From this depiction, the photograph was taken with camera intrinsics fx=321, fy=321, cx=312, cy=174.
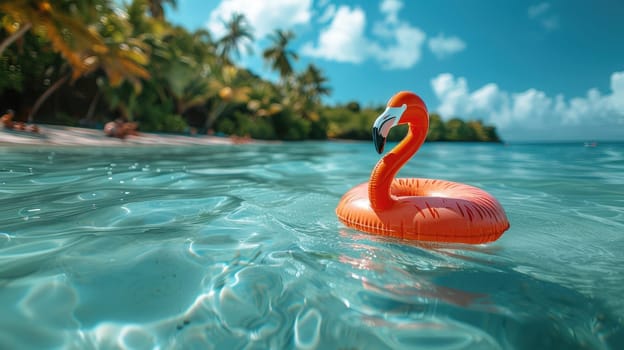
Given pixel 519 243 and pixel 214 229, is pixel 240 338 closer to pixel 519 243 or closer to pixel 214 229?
pixel 214 229

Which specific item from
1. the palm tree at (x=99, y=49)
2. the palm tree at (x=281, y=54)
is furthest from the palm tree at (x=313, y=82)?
the palm tree at (x=99, y=49)

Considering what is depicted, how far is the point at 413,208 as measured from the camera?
2312mm

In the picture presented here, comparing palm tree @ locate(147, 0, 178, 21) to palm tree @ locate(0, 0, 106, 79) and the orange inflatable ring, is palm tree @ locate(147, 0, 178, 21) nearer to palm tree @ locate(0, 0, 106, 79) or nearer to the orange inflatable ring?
palm tree @ locate(0, 0, 106, 79)

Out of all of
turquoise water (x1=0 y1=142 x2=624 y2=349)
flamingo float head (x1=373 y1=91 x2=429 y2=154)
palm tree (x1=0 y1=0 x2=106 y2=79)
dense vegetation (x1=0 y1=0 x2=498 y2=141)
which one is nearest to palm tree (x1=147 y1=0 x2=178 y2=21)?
dense vegetation (x1=0 y1=0 x2=498 y2=141)

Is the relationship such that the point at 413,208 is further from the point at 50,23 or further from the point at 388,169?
the point at 50,23

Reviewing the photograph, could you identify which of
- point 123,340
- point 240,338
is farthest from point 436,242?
point 123,340

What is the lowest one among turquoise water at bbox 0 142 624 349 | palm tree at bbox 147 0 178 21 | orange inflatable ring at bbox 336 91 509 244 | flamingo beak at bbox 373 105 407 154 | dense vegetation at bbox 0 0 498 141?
turquoise water at bbox 0 142 624 349

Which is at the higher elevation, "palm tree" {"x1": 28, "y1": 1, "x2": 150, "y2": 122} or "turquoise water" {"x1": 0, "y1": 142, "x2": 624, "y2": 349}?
"palm tree" {"x1": 28, "y1": 1, "x2": 150, "y2": 122}

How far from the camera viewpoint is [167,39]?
20797 mm

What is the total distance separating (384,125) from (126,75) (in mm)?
14585

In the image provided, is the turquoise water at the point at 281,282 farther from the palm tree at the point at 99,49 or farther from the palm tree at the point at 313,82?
the palm tree at the point at 313,82

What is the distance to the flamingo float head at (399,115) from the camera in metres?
2.14

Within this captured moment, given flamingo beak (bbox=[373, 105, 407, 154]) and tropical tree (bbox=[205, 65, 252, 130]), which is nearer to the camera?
flamingo beak (bbox=[373, 105, 407, 154])

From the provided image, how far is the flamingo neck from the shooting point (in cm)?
239
